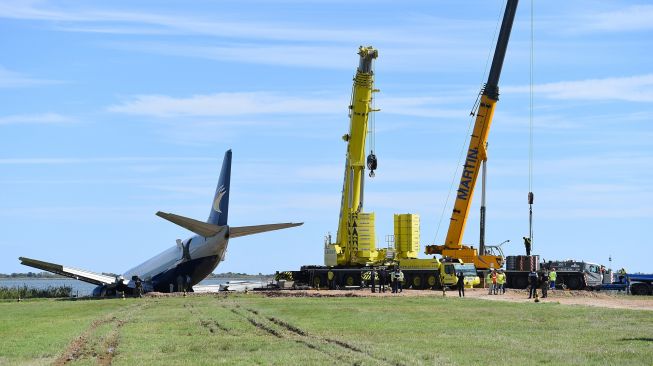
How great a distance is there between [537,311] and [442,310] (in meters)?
3.53

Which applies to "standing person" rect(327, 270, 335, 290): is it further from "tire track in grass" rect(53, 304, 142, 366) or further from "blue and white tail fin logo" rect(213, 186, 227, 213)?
"tire track in grass" rect(53, 304, 142, 366)

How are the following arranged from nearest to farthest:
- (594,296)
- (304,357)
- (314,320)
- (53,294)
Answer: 1. (304,357)
2. (314,320)
3. (594,296)
4. (53,294)

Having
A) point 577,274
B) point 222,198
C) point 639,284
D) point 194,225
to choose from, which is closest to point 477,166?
point 577,274

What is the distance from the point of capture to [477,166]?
200 feet

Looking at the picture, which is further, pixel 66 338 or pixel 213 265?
pixel 213 265

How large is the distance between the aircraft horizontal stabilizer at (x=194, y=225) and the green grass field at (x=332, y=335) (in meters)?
6.90

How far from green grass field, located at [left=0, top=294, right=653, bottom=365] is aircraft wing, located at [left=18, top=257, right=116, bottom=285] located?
15605 mm

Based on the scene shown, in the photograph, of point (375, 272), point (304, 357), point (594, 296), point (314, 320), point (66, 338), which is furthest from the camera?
point (375, 272)

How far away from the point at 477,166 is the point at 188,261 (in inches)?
730

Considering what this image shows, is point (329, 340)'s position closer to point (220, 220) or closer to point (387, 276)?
point (220, 220)

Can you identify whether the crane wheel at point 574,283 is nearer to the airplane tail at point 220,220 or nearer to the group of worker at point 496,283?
the group of worker at point 496,283

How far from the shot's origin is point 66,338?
26.5 meters

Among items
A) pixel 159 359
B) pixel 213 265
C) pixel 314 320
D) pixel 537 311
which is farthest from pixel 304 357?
pixel 213 265

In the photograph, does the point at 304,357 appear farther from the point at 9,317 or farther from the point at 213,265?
the point at 213,265
